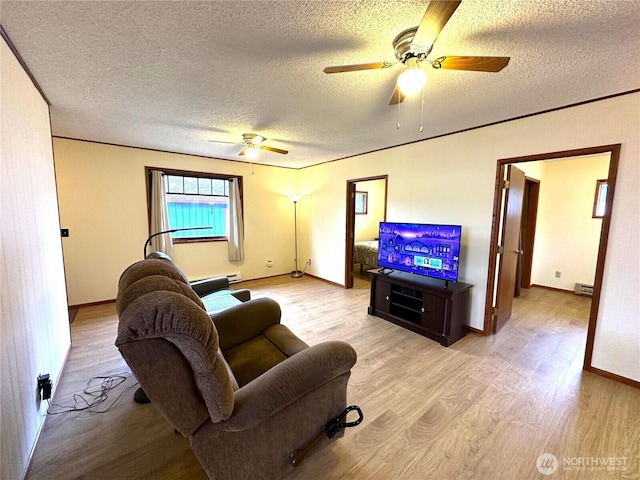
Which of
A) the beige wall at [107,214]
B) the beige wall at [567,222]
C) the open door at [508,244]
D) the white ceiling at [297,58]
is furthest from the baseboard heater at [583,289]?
the beige wall at [107,214]

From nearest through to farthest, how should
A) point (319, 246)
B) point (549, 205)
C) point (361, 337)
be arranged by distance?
point (361, 337) → point (549, 205) → point (319, 246)

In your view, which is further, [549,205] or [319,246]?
[319,246]

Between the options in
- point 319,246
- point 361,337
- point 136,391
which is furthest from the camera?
point 319,246

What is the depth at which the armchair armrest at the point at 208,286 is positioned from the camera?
9.34 feet

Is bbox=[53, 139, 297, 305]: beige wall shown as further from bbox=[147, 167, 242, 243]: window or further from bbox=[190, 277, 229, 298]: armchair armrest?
bbox=[190, 277, 229, 298]: armchair armrest

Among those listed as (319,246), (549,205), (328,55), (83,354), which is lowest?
(83,354)

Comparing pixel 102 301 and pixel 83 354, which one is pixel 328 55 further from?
pixel 102 301

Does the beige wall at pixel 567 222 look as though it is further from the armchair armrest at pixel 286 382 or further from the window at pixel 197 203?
the window at pixel 197 203

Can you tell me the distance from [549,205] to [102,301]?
7395 millimetres

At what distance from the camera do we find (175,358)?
3.04ft

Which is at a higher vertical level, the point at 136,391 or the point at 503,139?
the point at 503,139

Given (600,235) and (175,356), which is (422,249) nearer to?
(600,235)

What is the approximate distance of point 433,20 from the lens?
112 cm

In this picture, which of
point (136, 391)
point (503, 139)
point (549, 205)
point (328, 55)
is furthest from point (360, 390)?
point (549, 205)
